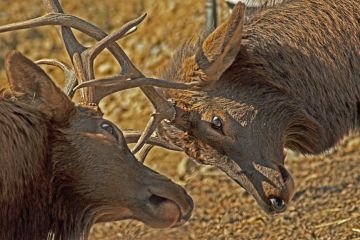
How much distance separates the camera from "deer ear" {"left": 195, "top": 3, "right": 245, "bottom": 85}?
640 centimetres

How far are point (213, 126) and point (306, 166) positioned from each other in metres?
2.98

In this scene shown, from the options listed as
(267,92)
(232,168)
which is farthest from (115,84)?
(267,92)

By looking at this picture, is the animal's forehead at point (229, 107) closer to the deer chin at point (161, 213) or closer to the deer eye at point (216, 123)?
the deer eye at point (216, 123)

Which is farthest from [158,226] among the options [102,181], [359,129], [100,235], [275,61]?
A: [100,235]

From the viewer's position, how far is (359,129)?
291 inches

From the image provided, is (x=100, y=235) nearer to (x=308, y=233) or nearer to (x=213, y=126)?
(x=308, y=233)

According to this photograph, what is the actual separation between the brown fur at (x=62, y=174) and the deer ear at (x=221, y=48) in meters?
1.14

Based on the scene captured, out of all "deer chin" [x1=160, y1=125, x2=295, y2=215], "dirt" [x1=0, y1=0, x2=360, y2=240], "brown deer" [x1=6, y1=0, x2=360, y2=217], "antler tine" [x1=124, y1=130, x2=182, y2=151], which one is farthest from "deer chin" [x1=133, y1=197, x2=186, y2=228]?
"dirt" [x1=0, y1=0, x2=360, y2=240]

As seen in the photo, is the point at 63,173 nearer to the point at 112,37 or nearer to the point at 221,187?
the point at 112,37

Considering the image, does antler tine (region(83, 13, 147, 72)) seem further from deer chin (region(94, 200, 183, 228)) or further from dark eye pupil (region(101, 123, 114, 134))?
deer chin (region(94, 200, 183, 228))

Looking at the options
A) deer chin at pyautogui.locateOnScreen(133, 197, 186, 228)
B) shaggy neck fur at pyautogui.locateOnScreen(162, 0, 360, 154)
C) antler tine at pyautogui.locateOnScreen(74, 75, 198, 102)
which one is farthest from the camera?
shaggy neck fur at pyautogui.locateOnScreen(162, 0, 360, 154)

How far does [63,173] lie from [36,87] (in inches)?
16.6

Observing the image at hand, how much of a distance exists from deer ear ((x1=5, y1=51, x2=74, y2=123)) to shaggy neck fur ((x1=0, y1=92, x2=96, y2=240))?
0.05 m

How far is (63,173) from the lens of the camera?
5465 millimetres
